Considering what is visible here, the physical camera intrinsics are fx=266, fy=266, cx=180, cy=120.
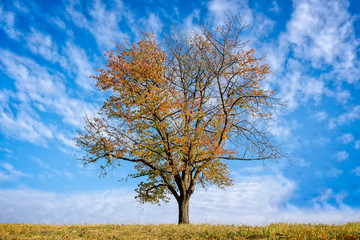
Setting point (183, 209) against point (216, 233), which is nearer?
point (216, 233)

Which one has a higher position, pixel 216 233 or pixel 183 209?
pixel 183 209

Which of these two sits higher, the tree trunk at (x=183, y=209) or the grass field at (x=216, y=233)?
the tree trunk at (x=183, y=209)

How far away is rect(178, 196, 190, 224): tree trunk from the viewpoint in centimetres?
1695

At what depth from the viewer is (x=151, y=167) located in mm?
17438

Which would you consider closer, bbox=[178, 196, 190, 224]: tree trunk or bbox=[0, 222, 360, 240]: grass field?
bbox=[0, 222, 360, 240]: grass field

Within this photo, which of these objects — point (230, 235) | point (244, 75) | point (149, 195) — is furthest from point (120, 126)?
point (230, 235)

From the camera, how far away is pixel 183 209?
17.2m

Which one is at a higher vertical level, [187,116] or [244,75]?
[244,75]

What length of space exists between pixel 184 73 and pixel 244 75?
4291 millimetres

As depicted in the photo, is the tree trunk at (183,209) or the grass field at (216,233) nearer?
the grass field at (216,233)

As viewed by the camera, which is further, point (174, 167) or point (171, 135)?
point (171, 135)

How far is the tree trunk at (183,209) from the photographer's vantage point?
667 inches

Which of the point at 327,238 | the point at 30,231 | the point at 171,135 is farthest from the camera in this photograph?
the point at 171,135

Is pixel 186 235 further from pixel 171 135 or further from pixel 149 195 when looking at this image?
pixel 149 195
